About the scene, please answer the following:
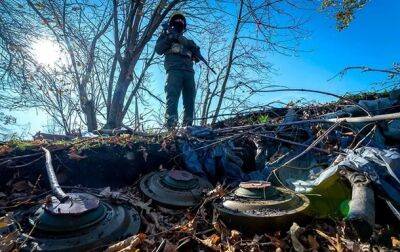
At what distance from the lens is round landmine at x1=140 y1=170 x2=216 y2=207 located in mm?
2713

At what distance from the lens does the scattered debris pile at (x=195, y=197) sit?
6.11 feet

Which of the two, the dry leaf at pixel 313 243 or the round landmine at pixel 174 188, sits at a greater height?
the round landmine at pixel 174 188

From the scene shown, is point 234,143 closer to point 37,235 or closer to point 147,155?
point 147,155

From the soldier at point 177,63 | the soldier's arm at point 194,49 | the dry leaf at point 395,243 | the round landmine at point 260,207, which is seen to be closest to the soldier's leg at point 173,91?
the soldier at point 177,63

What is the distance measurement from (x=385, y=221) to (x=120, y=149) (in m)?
2.35

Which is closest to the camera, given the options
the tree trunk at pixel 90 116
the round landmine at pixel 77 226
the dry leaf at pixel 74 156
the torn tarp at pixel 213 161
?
the round landmine at pixel 77 226

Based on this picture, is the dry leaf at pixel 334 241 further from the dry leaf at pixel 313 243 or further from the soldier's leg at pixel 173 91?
the soldier's leg at pixel 173 91

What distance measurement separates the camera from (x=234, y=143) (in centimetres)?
373

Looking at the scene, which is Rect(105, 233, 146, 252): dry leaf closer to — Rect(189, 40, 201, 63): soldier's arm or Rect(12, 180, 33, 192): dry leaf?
Rect(12, 180, 33, 192): dry leaf

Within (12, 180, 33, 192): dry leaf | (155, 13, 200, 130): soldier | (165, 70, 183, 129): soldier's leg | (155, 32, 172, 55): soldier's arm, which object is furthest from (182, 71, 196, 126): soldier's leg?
(12, 180, 33, 192): dry leaf

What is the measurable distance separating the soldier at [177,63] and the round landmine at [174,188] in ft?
9.05

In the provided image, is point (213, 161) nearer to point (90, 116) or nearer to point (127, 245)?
point (127, 245)

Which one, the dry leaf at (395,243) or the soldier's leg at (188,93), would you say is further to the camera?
the soldier's leg at (188,93)

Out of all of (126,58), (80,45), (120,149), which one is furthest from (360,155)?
(80,45)
